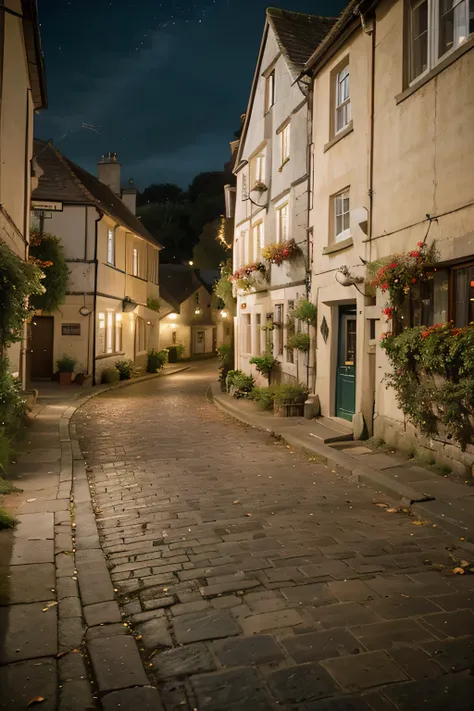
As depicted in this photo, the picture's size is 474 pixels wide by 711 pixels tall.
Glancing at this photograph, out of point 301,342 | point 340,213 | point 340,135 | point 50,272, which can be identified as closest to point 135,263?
point 50,272

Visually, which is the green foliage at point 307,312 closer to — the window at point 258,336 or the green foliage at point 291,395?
the green foliage at point 291,395

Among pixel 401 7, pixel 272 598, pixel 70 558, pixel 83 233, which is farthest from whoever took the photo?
pixel 83 233

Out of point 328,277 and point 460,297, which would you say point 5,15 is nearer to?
point 328,277

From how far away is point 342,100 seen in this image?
41.9 ft

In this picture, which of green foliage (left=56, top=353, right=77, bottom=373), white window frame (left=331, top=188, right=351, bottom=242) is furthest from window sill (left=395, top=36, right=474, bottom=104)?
green foliage (left=56, top=353, right=77, bottom=373)

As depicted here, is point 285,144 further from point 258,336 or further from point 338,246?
point 258,336

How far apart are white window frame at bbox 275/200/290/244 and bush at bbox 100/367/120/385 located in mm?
10317

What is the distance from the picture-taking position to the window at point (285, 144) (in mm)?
16514

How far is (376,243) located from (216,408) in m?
8.49

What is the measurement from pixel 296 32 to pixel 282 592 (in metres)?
17.9

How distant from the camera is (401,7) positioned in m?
9.52

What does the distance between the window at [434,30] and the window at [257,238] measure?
390 inches

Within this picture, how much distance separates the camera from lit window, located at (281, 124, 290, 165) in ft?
54.2

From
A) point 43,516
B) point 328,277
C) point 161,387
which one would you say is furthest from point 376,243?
point 161,387
